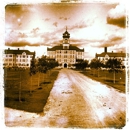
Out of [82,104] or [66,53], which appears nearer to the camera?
[82,104]

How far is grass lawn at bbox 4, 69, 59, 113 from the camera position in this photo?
5020 mm

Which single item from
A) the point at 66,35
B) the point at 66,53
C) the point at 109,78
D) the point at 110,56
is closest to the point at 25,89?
the point at 66,53

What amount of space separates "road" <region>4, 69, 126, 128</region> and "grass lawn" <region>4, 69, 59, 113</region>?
0.38 ft

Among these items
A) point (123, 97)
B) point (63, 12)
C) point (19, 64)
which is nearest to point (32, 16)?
point (63, 12)

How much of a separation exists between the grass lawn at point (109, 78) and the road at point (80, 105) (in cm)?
7

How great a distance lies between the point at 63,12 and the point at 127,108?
1.89m

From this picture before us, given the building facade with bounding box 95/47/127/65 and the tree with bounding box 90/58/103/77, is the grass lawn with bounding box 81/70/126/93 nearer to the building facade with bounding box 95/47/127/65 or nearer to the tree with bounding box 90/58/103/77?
the tree with bounding box 90/58/103/77

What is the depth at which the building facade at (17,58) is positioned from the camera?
503 cm

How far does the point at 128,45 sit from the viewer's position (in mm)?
4789

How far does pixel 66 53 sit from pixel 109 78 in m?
0.83

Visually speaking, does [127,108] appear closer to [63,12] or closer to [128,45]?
[128,45]

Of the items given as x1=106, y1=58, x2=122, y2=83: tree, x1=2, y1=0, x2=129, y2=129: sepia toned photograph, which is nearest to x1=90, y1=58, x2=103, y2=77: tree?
x1=2, y1=0, x2=129, y2=129: sepia toned photograph

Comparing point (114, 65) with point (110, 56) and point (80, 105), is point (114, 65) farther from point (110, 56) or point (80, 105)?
point (80, 105)

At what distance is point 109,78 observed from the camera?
498 centimetres
